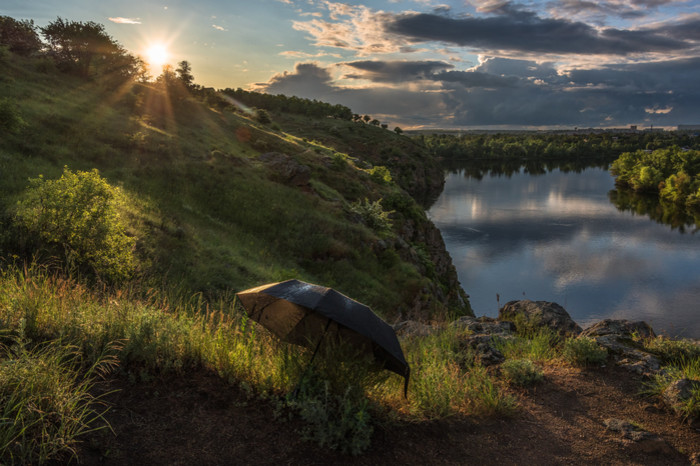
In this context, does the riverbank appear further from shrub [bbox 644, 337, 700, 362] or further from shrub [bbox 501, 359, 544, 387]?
shrub [bbox 644, 337, 700, 362]

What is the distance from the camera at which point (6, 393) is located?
150 inches

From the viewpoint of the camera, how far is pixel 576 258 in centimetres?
4509

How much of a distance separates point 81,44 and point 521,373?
174 feet

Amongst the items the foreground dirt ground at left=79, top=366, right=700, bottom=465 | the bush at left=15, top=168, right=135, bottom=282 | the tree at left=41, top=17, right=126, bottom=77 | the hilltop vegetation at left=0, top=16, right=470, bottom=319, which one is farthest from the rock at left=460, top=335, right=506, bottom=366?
the tree at left=41, top=17, right=126, bottom=77

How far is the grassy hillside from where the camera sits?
1465 centimetres

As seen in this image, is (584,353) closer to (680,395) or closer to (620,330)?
(680,395)

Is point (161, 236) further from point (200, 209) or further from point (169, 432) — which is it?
point (169, 432)

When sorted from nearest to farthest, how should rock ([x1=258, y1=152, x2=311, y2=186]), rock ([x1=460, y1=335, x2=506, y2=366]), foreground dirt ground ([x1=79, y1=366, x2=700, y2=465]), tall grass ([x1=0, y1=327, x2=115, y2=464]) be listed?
tall grass ([x1=0, y1=327, x2=115, y2=464]) → foreground dirt ground ([x1=79, y1=366, x2=700, y2=465]) → rock ([x1=460, y1=335, x2=506, y2=366]) → rock ([x1=258, y1=152, x2=311, y2=186])

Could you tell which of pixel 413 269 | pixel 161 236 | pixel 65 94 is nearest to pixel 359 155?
pixel 65 94

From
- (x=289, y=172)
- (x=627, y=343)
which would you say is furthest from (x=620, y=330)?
(x=289, y=172)

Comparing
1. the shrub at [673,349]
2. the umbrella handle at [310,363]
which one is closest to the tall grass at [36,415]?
the umbrella handle at [310,363]

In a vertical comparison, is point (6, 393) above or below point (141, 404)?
above

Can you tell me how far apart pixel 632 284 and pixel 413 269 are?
89.9 feet

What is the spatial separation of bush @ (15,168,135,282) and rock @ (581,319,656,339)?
11.8 m
